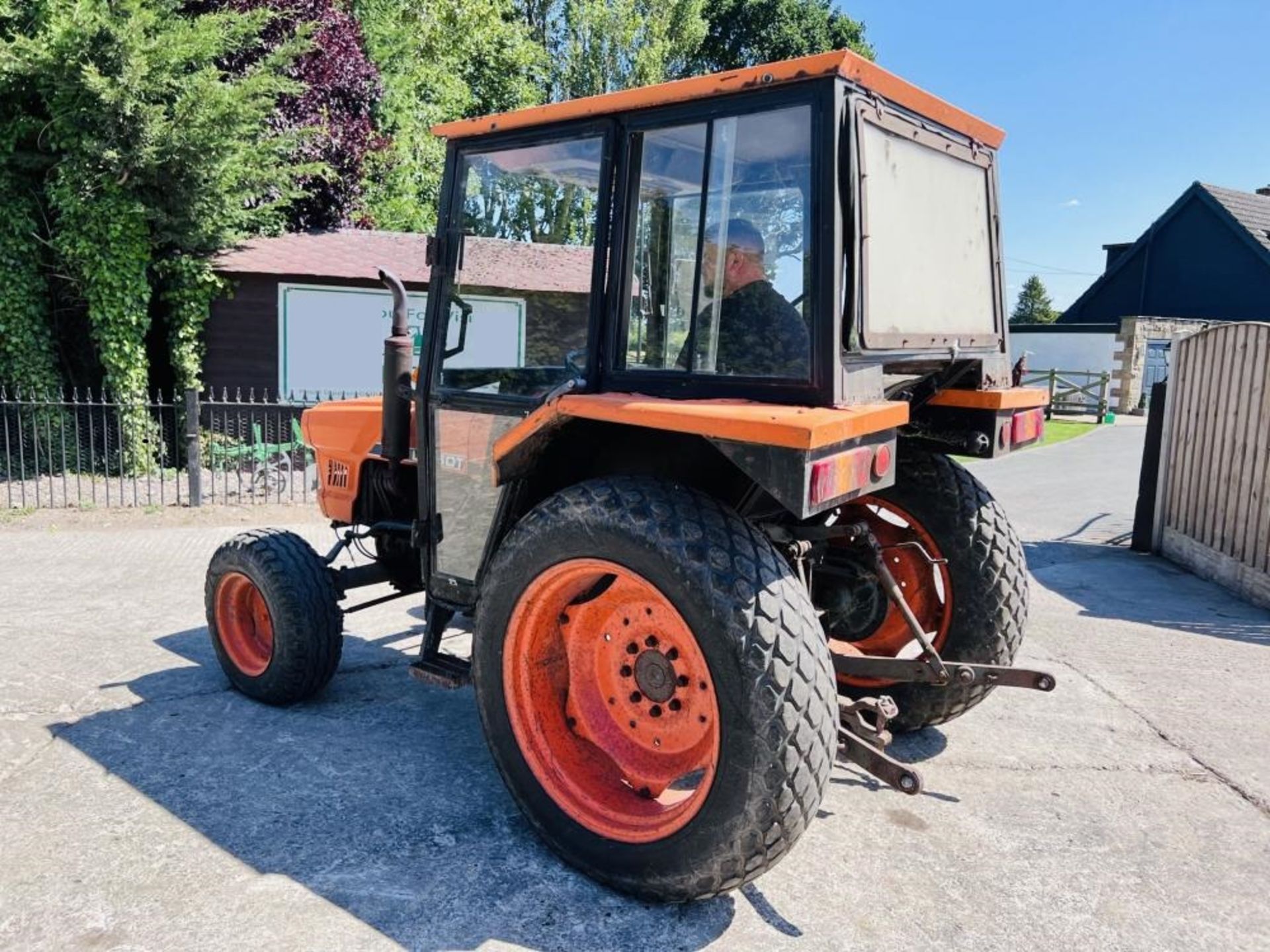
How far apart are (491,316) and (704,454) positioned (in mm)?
1208

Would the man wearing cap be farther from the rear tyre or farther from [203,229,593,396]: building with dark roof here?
[203,229,593,396]: building with dark roof

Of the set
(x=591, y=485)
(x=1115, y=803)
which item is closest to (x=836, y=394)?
(x=591, y=485)

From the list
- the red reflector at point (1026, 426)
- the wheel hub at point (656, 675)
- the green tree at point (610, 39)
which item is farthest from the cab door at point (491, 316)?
the green tree at point (610, 39)

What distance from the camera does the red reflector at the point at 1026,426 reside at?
3744 millimetres

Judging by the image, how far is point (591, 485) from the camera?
285 centimetres

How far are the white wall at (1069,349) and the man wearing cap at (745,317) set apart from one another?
84.3 feet

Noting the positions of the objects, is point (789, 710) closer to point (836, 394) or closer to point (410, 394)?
point (836, 394)

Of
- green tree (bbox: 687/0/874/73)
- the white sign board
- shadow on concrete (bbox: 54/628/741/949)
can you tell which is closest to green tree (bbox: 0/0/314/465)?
the white sign board

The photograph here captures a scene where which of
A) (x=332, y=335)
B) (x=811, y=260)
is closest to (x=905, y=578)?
(x=811, y=260)

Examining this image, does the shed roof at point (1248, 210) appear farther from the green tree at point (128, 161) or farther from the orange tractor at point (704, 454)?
the orange tractor at point (704, 454)

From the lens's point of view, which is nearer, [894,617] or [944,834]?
[944,834]

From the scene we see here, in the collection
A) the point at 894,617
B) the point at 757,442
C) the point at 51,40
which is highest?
the point at 51,40

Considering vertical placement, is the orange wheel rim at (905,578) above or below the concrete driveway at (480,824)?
above

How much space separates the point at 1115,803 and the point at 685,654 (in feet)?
6.00
